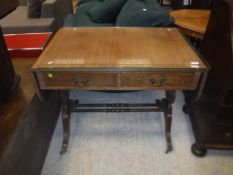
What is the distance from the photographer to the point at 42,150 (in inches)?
59.4

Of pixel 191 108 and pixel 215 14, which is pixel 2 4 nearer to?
pixel 215 14

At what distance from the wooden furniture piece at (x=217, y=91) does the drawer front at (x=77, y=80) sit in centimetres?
57

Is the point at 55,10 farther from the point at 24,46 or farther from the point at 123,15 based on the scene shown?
the point at 123,15

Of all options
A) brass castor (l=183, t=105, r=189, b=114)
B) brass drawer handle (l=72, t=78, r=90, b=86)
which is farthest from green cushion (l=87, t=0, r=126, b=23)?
brass drawer handle (l=72, t=78, r=90, b=86)

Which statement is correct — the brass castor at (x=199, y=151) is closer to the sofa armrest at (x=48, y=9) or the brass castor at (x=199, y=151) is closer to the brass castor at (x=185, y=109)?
the brass castor at (x=185, y=109)

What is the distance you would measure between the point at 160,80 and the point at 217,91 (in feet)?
1.46

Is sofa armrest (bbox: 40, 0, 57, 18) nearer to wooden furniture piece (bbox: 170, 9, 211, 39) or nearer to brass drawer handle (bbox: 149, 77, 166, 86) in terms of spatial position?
wooden furniture piece (bbox: 170, 9, 211, 39)

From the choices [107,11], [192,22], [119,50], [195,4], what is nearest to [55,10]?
[107,11]

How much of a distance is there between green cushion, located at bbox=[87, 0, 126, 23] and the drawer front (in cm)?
130

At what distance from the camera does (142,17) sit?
1.71 m

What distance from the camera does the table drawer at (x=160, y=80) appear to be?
3.87 feet

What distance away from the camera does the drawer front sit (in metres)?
1.18

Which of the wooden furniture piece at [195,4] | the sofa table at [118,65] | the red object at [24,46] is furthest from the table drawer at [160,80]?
the wooden furniture piece at [195,4]

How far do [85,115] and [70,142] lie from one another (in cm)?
33
